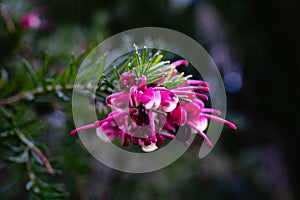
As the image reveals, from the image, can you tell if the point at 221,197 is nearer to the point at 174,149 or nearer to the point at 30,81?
the point at 174,149

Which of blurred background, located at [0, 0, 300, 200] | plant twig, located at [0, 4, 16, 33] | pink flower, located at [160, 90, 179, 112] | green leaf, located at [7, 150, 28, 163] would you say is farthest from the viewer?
blurred background, located at [0, 0, 300, 200]

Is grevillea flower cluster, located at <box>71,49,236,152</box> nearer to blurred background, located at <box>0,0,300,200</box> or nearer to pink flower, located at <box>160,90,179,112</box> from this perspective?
pink flower, located at <box>160,90,179,112</box>

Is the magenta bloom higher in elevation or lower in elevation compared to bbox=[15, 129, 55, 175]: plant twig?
higher

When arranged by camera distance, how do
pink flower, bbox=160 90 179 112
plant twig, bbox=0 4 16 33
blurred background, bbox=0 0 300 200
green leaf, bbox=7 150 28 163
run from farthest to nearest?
blurred background, bbox=0 0 300 200 < plant twig, bbox=0 4 16 33 < green leaf, bbox=7 150 28 163 < pink flower, bbox=160 90 179 112

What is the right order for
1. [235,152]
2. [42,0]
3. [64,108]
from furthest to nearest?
[235,152] → [42,0] → [64,108]

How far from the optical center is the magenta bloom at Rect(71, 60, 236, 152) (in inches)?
14.7

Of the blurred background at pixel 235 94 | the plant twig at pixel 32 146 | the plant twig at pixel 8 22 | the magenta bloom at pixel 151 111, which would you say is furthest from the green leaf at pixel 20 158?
the blurred background at pixel 235 94

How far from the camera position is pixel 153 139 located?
35 centimetres

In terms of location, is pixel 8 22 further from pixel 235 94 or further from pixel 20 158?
pixel 235 94

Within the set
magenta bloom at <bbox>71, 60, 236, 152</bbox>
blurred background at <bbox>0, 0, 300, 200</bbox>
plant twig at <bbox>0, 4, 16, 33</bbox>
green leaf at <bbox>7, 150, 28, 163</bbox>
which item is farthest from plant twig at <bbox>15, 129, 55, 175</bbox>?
blurred background at <bbox>0, 0, 300, 200</bbox>

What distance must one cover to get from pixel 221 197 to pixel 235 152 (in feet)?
0.58

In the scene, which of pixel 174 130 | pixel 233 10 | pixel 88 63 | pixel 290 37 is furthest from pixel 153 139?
pixel 290 37

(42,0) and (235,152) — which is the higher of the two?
(42,0)

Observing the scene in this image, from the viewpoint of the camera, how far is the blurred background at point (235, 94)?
1.16 meters
